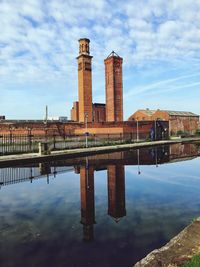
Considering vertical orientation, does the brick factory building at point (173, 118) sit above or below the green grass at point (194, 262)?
above

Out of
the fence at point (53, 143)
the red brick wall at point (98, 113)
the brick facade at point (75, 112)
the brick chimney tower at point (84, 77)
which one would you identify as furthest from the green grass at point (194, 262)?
the red brick wall at point (98, 113)

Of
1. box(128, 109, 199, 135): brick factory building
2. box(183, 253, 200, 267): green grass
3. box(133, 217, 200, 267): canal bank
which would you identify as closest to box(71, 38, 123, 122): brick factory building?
box(128, 109, 199, 135): brick factory building

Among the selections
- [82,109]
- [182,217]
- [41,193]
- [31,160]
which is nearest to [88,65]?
[82,109]

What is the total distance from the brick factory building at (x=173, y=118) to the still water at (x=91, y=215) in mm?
56278

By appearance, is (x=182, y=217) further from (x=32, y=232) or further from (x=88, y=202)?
(x=32, y=232)

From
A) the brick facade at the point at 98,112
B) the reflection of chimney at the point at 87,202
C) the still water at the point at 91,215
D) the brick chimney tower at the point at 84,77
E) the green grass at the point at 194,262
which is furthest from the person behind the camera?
the brick facade at the point at 98,112

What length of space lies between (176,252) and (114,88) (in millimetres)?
45395

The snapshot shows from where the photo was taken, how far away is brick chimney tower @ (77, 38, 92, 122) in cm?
4547

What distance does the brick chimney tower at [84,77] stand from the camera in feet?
149

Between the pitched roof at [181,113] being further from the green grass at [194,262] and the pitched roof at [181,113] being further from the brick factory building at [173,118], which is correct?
the green grass at [194,262]

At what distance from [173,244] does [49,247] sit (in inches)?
99.6

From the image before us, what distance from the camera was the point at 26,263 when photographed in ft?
15.3

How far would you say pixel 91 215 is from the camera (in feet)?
24.2

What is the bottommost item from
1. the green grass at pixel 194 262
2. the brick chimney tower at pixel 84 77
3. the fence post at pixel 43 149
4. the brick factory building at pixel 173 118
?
the green grass at pixel 194 262
